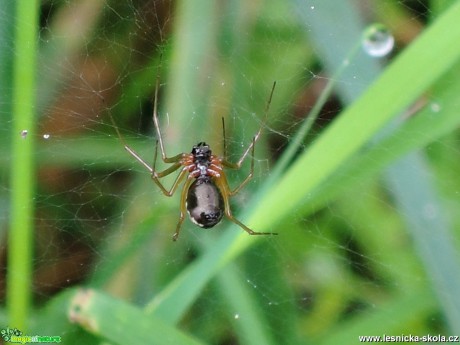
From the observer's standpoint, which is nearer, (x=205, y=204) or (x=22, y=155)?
(x=22, y=155)

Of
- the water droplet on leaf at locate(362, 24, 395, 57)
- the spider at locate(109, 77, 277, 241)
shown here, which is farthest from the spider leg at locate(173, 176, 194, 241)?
the water droplet on leaf at locate(362, 24, 395, 57)

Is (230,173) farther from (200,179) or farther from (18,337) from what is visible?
(18,337)

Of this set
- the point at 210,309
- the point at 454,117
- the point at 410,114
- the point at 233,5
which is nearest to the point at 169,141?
the point at 233,5

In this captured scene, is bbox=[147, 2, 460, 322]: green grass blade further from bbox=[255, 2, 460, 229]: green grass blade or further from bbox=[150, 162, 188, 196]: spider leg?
bbox=[150, 162, 188, 196]: spider leg

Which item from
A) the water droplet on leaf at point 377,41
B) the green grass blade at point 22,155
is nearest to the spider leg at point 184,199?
the green grass blade at point 22,155

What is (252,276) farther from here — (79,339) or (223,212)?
(79,339)

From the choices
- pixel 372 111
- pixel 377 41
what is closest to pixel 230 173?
pixel 377 41

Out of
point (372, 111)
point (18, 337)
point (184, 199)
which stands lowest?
point (18, 337)
